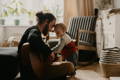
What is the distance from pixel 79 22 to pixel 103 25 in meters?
0.82

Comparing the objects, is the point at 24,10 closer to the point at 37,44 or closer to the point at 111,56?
the point at 111,56

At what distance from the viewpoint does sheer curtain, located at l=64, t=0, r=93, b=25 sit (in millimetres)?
5137

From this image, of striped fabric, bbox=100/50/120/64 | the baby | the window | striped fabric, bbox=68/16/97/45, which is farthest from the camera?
the window

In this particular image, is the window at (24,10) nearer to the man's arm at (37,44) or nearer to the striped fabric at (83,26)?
the striped fabric at (83,26)

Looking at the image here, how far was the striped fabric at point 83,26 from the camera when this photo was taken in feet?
15.3

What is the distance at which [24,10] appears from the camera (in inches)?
224

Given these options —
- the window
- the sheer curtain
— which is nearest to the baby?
the sheer curtain

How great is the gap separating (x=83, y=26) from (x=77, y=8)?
2.00ft

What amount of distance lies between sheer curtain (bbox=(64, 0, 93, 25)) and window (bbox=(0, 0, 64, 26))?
397 mm

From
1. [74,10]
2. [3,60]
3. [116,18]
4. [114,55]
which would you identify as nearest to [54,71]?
[3,60]

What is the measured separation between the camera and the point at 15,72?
287cm

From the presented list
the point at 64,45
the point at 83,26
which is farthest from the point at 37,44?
the point at 83,26

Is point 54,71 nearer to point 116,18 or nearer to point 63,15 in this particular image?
point 116,18

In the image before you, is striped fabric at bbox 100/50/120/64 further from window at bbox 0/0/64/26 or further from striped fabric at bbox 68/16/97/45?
window at bbox 0/0/64/26
